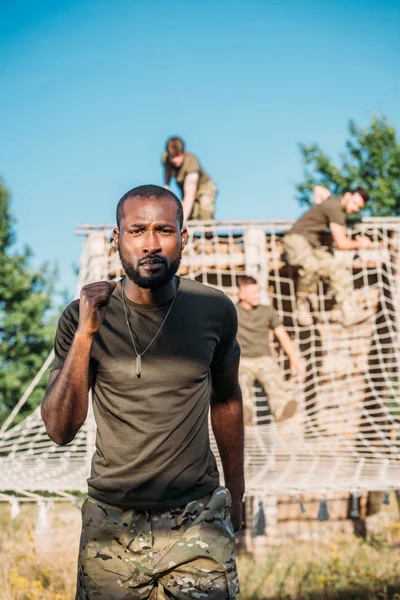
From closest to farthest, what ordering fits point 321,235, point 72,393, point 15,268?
1. point 72,393
2. point 321,235
3. point 15,268

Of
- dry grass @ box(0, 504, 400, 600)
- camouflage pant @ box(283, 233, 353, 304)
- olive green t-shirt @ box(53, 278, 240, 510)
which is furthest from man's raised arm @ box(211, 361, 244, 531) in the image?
camouflage pant @ box(283, 233, 353, 304)

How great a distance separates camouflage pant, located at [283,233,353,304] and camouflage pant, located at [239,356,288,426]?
716mm

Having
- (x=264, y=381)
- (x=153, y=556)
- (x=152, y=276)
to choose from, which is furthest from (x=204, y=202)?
(x=153, y=556)

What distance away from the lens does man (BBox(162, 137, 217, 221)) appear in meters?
4.49

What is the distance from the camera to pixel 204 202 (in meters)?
4.74

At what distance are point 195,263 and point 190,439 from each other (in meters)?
3.40

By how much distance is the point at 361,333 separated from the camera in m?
4.84

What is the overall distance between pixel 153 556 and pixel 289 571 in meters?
2.49

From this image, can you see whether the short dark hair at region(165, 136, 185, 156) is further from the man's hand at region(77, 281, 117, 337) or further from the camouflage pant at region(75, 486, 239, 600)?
the camouflage pant at region(75, 486, 239, 600)

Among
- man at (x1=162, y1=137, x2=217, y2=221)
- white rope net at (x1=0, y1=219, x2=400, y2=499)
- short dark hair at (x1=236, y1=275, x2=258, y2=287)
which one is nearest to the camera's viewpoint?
short dark hair at (x1=236, y1=275, x2=258, y2=287)

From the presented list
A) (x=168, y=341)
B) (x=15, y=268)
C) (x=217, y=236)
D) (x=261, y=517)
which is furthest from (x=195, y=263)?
(x=15, y=268)

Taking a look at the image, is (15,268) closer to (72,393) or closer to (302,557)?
(302,557)

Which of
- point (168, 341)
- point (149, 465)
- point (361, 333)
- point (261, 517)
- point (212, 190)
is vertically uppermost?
point (212, 190)

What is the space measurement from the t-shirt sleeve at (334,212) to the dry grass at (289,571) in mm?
2001
